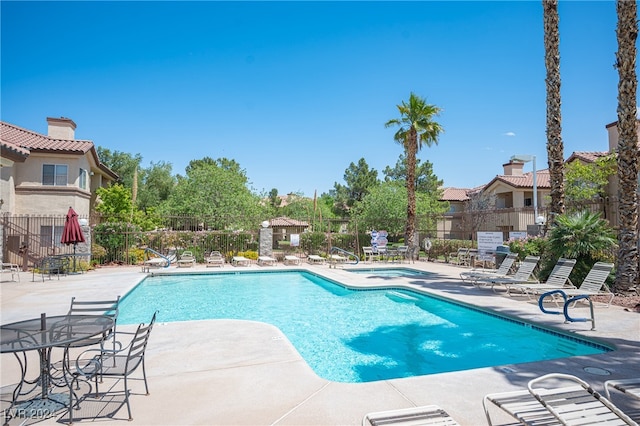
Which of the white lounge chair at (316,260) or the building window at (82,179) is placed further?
the building window at (82,179)

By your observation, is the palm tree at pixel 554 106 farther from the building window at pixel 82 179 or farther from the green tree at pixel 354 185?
the green tree at pixel 354 185

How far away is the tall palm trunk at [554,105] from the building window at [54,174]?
22490mm

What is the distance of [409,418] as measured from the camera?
8.97 ft

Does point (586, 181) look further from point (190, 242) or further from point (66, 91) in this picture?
point (66, 91)

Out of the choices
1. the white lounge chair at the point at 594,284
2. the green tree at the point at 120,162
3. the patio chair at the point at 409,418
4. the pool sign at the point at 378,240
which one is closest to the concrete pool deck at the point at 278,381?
the white lounge chair at the point at 594,284

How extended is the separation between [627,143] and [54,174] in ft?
79.6

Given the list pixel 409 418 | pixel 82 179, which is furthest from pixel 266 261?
pixel 409 418

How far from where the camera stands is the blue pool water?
6.32m

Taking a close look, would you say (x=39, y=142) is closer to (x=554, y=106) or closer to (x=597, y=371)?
(x=554, y=106)

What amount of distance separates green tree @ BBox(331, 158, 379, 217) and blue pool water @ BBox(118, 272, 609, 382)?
116 feet

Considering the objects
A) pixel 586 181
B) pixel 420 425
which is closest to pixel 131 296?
pixel 420 425

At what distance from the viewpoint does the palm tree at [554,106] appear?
11.6m

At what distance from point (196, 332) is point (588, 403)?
584cm

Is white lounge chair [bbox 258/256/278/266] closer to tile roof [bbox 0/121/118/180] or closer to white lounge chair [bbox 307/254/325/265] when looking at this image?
white lounge chair [bbox 307/254/325/265]
